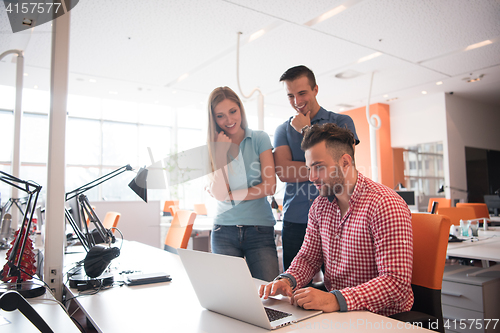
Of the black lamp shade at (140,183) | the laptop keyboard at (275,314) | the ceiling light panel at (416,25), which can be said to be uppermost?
the ceiling light panel at (416,25)

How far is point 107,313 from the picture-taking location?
1.09m

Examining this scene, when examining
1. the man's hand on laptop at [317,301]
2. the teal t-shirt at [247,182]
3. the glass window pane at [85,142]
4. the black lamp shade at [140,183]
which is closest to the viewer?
the man's hand on laptop at [317,301]

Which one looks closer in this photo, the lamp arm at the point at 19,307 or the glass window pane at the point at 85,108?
the lamp arm at the point at 19,307

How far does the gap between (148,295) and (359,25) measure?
4406 mm

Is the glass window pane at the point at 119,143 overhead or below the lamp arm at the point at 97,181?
overhead

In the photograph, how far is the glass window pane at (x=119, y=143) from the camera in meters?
9.44

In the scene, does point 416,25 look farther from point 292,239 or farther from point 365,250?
point 365,250

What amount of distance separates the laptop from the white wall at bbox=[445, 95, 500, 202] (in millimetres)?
8404

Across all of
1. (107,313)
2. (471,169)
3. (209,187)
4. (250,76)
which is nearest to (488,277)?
(209,187)

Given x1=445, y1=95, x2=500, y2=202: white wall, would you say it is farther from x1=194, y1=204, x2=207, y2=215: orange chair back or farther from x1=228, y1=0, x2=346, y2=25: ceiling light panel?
x1=194, y1=204, x2=207, y2=215: orange chair back

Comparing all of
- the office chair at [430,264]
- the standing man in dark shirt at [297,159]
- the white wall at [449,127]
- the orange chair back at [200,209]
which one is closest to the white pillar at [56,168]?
the standing man in dark shirt at [297,159]

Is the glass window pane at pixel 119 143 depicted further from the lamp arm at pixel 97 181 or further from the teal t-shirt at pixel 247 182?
the teal t-shirt at pixel 247 182

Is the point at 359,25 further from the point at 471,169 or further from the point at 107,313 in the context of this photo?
the point at 471,169

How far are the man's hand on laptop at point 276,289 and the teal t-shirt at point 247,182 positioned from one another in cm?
56
